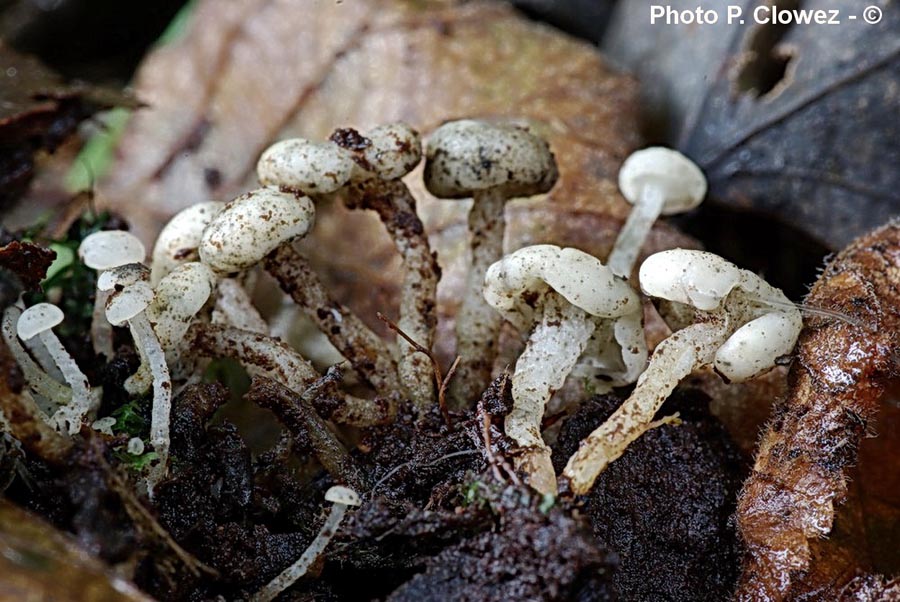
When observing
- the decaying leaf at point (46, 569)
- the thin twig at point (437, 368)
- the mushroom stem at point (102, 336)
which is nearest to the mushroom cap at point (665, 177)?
the thin twig at point (437, 368)

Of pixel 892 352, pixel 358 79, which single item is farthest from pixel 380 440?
pixel 358 79

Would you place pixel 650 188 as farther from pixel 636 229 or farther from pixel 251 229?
pixel 251 229

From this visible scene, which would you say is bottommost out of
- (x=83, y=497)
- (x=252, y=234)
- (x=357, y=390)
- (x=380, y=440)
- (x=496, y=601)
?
(x=357, y=390)

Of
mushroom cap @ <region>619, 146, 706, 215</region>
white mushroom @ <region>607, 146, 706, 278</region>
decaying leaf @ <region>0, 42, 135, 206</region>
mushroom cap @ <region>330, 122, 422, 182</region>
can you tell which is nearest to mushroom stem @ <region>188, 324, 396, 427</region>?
mushroom cap @ <region>330, 122, 422, 182</region>

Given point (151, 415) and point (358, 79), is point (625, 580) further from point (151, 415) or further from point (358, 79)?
point (358, 79)

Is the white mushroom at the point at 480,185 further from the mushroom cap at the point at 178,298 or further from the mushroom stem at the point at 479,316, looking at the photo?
the mushroom cap at the point at 178,298

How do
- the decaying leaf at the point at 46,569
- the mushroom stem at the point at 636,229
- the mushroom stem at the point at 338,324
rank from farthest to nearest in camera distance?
the mushroom stem at the point at 636,229 < the mushroom stem at the point at 338,324 < the decaying leaf at the point at 46,569
